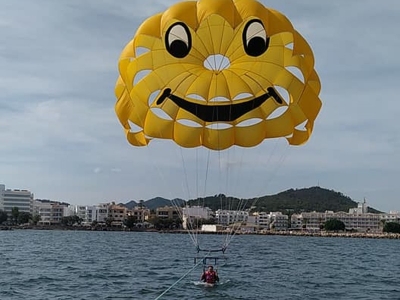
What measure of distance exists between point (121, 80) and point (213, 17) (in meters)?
2.86

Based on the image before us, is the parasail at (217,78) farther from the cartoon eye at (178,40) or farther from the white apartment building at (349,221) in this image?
the white apartment building at (349,221)

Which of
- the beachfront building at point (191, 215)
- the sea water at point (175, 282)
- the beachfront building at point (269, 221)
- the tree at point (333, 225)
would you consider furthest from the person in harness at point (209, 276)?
the beachfront building at point (269, 221)

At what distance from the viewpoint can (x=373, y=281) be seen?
28781 mm

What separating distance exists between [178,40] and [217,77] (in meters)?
1.93

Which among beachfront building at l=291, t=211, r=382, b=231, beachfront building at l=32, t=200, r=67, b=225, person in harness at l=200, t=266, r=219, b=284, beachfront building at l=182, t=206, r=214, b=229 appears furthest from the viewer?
beachfront building at l=291, t=211, r=382, b=231

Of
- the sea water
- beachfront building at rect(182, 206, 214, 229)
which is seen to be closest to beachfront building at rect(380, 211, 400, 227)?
beachfront building at rect(182, 206, 214, 229)

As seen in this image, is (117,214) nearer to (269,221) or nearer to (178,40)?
(269,221)

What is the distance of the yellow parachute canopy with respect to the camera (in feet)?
45.9

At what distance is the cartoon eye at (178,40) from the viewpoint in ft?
46.0

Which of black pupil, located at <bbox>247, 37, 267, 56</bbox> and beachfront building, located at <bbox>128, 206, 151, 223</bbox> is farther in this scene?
beachfront building, located at <bbox>128, 206, 151, 223</bbox>

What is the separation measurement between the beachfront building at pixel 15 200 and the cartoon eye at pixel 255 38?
15339 cm

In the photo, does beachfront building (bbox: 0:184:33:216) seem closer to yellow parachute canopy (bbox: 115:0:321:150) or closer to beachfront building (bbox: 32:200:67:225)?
beachfront building (bbox: 32:200:67:225)

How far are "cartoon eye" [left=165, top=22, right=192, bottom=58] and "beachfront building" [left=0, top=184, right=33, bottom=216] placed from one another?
152780 mm

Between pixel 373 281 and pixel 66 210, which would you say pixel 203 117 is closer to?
pixel 373 281
